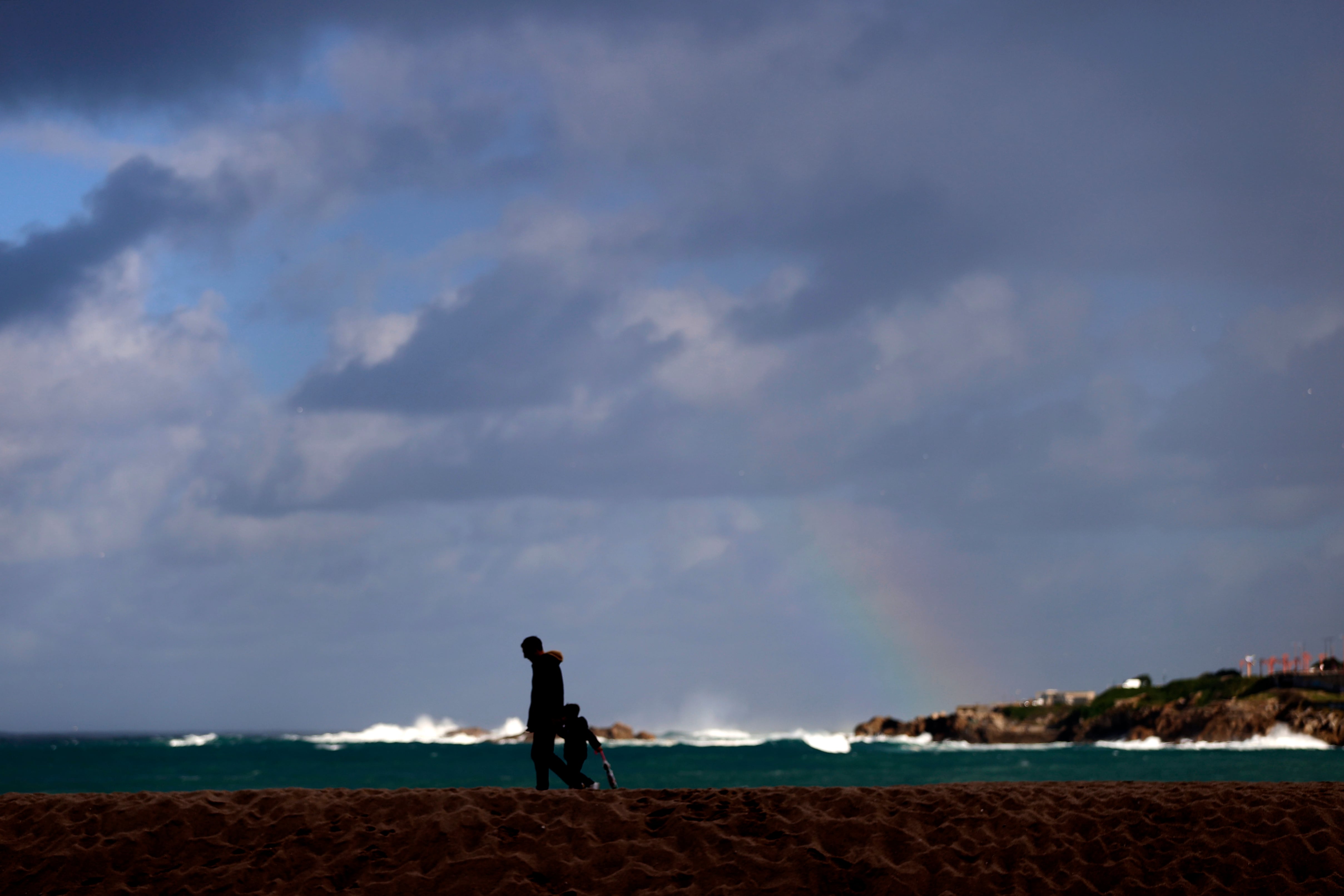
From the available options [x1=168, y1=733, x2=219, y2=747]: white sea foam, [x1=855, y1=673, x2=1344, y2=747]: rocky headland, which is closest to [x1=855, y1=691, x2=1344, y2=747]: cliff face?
[x1=855, y1=673, x2=1344, y2=747]: rocky headland

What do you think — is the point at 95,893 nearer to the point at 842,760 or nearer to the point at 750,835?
the point at 750,835

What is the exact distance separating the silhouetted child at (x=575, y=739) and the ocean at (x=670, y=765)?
10.9 m

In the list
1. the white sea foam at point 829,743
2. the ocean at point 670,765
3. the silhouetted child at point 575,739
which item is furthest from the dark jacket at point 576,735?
the white sea foam at point 829,743

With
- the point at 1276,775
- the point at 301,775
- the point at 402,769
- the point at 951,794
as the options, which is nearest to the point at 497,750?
the point at 402,769

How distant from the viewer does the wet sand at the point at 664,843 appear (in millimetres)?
10523

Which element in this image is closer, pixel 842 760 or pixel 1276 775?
pixel 1276 775

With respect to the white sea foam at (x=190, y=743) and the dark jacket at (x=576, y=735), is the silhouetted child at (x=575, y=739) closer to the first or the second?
the dark jacket at (x=576, y=735)

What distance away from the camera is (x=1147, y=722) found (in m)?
133

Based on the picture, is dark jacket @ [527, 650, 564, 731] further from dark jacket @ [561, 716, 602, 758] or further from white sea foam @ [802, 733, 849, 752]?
white sea foam @ [802, 733, 849, 752]

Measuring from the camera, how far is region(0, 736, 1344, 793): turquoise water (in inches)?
1946

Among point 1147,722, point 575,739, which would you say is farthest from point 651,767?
point 1147,722

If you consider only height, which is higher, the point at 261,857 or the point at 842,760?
the point at 261,857

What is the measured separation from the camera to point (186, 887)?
10.6 m

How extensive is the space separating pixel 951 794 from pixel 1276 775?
41.4 metres
